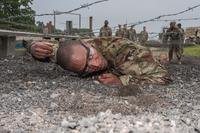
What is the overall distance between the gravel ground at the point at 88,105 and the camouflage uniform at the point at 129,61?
47 centimetres

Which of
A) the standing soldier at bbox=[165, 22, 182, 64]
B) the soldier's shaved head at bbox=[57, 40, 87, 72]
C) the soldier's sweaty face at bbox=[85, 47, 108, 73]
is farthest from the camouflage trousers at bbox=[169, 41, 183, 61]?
the soldier's shaved head at bbox=[57, 40, 87, 72]

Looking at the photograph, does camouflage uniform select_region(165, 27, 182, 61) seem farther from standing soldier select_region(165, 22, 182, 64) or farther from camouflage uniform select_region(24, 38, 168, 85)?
camouflage uniform select_region(24, 38, 168, 85)

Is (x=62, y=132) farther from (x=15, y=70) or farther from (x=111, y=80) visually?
(x=15, y=70)

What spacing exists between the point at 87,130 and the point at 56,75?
22.9 feet

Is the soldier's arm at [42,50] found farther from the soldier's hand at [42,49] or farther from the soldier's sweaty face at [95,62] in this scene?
the soldier's sweaty face at [95,62]

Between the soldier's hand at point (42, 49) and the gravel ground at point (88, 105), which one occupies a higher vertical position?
the soldier's hand at point (42, 49)

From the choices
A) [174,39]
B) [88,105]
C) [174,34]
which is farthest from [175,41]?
[88,105]

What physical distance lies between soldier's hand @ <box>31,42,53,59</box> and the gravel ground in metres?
0.50

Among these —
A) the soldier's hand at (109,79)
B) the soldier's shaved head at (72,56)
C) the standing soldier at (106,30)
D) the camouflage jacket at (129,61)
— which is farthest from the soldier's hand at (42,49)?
the standing soldier at (106,30)

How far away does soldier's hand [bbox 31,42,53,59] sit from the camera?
47.0 ft

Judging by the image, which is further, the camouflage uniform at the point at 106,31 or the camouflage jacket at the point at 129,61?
the camouflage uniform at the point at 106,31

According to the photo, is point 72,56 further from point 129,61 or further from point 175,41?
point 175,41

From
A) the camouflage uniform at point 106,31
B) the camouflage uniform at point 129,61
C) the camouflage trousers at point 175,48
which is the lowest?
the camouflage trousers at point 175,48

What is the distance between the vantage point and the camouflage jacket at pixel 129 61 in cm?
1436
